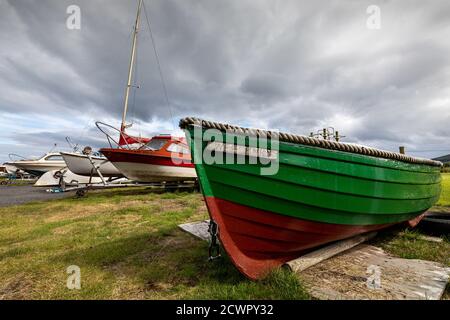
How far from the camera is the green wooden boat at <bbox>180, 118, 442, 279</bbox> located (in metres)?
2.50

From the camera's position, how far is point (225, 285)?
8.03ft

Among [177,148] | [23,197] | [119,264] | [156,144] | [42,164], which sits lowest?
[23,197]

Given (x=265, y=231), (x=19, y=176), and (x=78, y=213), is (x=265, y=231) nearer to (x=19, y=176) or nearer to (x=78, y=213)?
(x=78, y=213)

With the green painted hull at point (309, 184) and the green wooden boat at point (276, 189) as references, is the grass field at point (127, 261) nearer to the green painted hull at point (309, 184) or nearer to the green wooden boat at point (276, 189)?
the green wooden boat at point (276, 189)

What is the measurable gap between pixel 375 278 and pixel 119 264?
3058 millimetres

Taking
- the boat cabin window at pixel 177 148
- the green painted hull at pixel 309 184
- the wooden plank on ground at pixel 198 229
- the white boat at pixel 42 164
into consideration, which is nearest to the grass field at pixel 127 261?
the wooden plank on ground at pixel 198 229

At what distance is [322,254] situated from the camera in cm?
305

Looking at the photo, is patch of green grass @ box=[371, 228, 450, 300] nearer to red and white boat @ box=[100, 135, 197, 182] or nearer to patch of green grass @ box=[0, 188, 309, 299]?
patch of green grass @ box=[0, 188, 309, 299]

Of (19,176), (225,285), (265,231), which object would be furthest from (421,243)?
(19,176)

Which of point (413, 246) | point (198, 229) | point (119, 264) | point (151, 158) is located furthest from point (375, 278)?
point (151, 158)

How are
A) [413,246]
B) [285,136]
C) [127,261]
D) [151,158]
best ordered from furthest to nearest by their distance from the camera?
[151,158], [413,246], [127,261], [285,136]

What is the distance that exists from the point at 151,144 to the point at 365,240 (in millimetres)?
8919

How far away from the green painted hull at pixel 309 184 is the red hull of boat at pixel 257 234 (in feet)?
0.26

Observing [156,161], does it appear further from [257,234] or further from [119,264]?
[257,234]
